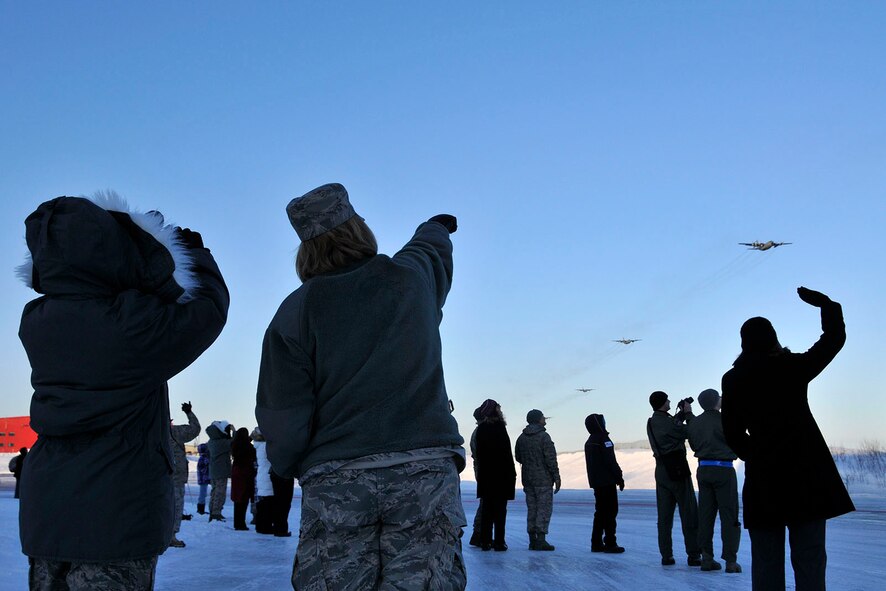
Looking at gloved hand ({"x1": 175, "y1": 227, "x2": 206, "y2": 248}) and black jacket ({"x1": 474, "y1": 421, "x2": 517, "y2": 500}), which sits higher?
gloved hand ({"x1": 175, "y1": 227, "x2": 206, "y2": 248})

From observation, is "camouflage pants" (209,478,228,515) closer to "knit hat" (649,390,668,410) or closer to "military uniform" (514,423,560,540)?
"military uniform" (514,423,560,540)

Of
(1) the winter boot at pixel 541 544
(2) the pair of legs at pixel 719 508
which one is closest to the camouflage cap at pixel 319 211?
(2) the pair of legs at pixel 719 508

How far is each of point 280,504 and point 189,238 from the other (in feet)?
37.7

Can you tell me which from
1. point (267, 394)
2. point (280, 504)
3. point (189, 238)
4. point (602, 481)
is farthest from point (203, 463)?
point (267, 394)

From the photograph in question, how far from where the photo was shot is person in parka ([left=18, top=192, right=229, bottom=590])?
2.62 meters

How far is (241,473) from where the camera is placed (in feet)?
49.8

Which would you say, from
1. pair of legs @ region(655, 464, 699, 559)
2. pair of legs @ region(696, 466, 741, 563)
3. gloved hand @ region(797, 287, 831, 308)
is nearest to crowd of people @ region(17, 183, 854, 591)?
gloved hand @ region(797, 287, 831, 308)

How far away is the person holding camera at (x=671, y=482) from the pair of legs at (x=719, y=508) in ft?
1.71

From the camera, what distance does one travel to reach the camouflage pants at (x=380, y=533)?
2.54 metres

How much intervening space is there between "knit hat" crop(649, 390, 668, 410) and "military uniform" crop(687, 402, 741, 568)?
78 centimetres

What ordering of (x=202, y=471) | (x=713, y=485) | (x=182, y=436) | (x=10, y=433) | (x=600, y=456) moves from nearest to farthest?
(x=713, y=485)
(x=182, y=436)
(x=600, y=456)
(x=202, y=471)
(x=10, y=433)

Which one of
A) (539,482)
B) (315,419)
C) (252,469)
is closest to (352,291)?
(315,419)

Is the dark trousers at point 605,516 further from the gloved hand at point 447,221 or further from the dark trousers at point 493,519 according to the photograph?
the gloved hand at point 447,221

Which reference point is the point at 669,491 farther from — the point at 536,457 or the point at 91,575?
the point at 91,575
